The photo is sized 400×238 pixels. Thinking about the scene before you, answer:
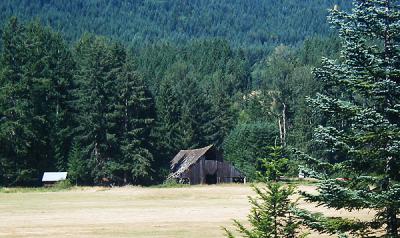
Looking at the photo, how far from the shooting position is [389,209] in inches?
495

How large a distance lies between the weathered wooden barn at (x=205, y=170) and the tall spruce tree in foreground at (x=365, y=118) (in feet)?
243

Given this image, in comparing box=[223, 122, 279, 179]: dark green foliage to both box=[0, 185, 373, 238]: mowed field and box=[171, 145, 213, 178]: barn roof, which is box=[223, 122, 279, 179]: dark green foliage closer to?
box=[171, 145, 213, 178]: barn roof

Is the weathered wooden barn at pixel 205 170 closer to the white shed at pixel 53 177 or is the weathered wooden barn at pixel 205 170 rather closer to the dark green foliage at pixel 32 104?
the white shed at pixel 53 177

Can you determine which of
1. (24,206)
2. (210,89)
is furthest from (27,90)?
(210,89)

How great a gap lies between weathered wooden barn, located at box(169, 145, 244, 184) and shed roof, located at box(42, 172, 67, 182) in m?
14.9

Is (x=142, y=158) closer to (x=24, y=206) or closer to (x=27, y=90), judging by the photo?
(x=27, y=90)

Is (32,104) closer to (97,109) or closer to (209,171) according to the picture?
(97,109)

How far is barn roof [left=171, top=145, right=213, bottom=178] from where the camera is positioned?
8788cm

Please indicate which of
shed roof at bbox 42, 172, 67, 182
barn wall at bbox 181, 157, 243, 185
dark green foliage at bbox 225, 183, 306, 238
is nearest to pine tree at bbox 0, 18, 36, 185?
shed roof at bbox 42, 172, 67, 182

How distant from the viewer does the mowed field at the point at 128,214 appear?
1332 inches

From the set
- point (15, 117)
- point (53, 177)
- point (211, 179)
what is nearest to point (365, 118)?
point (53, 177)

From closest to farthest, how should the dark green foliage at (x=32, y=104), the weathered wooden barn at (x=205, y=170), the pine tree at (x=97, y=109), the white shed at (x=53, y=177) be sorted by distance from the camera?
1. the dark green foliage at (x=32, y=104)
2. the white shed at (x=53, y=177)
3. the pine tree at (x=97, y=109)
4. the weathered wooden barn at (x=205, y=170)

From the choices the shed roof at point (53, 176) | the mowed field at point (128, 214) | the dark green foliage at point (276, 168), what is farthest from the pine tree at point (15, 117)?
the dark green foliage at point (276, 168)

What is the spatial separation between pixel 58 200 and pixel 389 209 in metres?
50.7
